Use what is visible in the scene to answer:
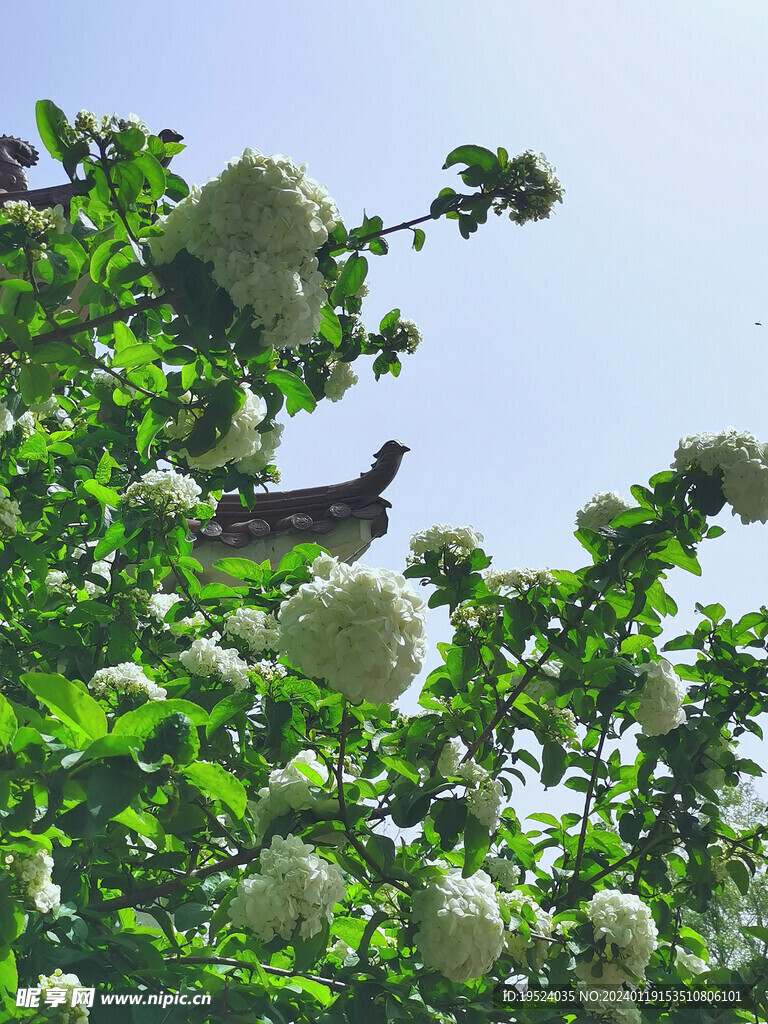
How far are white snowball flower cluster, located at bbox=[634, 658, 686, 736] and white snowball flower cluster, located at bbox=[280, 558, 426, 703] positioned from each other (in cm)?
121

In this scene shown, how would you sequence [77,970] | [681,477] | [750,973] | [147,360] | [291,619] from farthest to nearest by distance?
[750,973] → [681,477] → [147,360] → [77,970] → [291,619]

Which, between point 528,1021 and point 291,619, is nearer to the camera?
point 291,619

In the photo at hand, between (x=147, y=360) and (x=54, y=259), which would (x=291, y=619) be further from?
(x=54, y=259)

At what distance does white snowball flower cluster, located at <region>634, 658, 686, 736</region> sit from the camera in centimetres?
261

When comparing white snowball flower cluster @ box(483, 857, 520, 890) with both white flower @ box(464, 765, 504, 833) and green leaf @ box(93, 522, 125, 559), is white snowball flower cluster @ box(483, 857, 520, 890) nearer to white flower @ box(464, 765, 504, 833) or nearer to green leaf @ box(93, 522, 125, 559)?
white flower @ box(464, 765, 504, 833)

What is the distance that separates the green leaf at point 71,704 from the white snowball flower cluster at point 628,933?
1705 millimetres

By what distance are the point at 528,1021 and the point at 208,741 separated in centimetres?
111

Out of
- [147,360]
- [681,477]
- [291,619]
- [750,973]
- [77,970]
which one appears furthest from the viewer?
[750,973]

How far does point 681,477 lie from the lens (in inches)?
98.6

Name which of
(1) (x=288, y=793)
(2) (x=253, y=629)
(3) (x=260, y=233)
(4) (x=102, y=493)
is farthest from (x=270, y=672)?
(3) (x=260, y=233)

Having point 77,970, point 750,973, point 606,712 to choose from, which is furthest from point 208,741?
point 750,973

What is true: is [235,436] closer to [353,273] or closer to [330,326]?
[330,326]

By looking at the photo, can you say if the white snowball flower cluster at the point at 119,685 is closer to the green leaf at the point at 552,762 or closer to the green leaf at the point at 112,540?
the green leaf at the point at 112,540

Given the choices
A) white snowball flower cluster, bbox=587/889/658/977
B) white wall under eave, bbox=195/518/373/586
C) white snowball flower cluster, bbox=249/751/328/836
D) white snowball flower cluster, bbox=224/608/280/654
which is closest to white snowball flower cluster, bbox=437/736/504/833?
white snowball flower cluster, bbox=249/751/328/836
